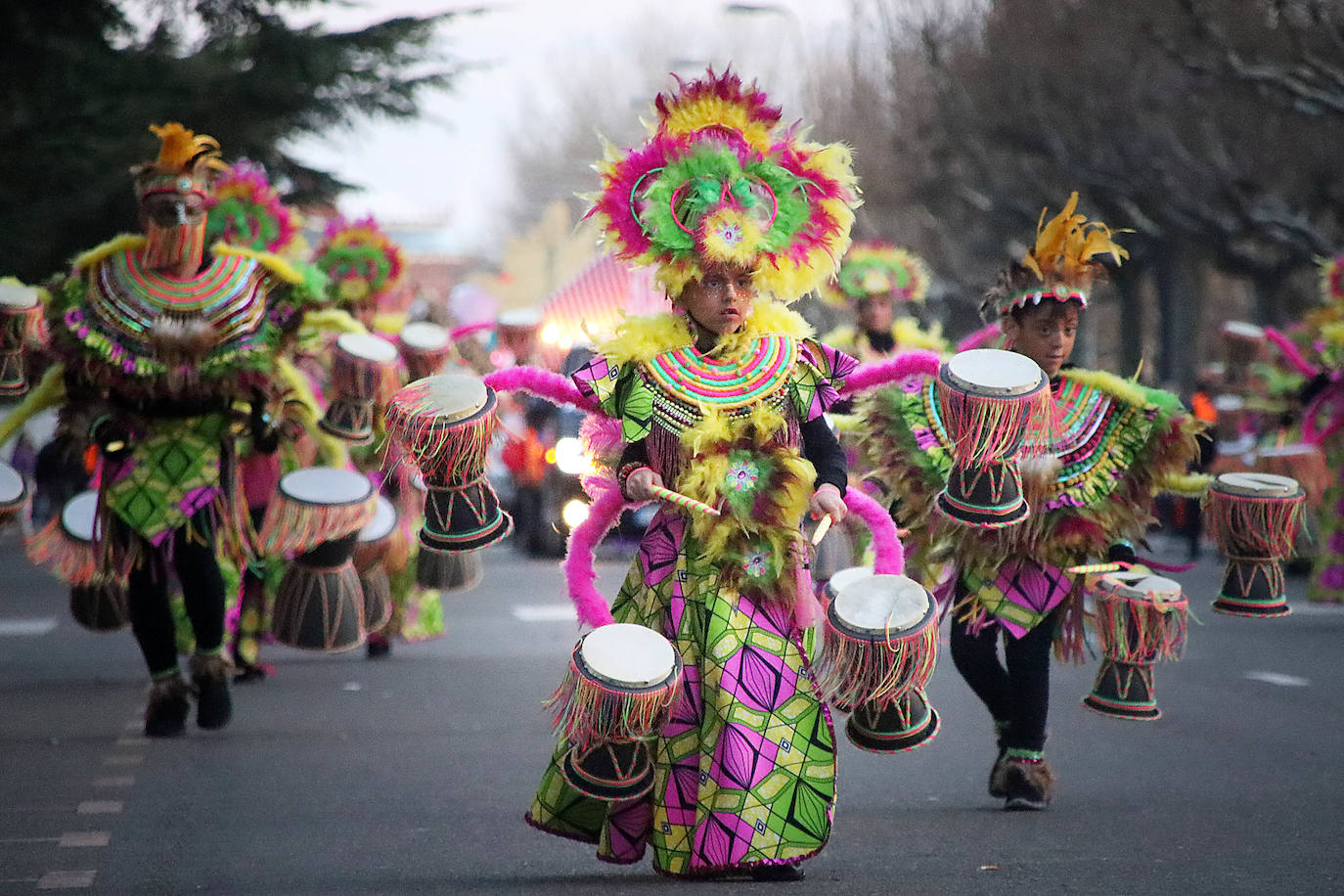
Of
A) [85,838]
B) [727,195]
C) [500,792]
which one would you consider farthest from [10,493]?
[727,195]

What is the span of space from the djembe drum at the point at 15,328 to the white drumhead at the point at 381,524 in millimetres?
2020

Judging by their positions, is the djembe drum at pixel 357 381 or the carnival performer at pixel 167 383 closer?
the carnival performer at pixel 167 383

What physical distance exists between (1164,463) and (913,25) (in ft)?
103

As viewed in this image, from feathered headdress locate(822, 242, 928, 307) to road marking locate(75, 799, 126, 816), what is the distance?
5.63 meters

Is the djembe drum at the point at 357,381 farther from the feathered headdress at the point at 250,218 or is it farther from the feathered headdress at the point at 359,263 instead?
the feathered headdress at the point at 359,263

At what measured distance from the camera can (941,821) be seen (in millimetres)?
6559

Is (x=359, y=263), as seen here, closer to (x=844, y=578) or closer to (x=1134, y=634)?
(x=1134, y=634)

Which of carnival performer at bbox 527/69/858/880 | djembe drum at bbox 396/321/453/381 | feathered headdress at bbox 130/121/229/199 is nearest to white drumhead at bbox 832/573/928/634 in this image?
carnival performer at bbox 527/69/858/880

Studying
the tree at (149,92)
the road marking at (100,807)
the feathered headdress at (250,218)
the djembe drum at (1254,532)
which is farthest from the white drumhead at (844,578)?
the tree at (149,92)

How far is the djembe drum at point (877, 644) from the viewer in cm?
539

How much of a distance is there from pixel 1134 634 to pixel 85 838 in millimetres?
3222

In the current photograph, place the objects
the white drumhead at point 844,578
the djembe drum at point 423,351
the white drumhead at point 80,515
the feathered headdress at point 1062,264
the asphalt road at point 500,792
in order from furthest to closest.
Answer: the djembe drum at point 423,351
the white drumhead at point 80,515
the feathered headdress at point 1062,264
the white drumhead at point 844,578
the asphalt road at point 500,792

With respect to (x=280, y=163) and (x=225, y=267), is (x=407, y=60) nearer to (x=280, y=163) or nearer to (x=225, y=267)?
(x=280, y=163)

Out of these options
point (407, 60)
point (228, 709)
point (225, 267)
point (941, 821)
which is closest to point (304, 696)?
point (228, 709)
